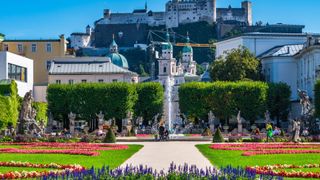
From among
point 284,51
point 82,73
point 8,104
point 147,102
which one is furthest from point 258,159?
point 82,73

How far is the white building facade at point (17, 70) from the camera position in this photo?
254 ft

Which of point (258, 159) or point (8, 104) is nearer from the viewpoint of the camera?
point (258, 159)

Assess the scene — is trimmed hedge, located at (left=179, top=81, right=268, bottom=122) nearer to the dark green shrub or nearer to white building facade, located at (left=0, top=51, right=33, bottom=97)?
the dark green shrub

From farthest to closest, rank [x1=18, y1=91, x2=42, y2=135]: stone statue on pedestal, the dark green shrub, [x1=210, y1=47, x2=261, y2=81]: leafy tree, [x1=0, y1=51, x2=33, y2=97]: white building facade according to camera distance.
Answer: [x1=210, y1=47, x2=261, y2=81]: leafy tree → the dark green shrub → [x1=0, y1=51, x2=33, y2=97]: white building facade → [x1=18, y1=91, x2=42, y2=135]: stone statue on pedestal

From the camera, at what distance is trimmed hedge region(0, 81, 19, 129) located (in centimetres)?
6588

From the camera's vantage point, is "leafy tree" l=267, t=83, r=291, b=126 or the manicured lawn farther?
"leafy tree" l=267, t=83, r=291, b=126

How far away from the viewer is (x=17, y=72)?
81.8 meters

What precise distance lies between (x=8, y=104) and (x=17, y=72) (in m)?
15.6

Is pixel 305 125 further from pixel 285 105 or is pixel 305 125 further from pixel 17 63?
pixel 17 63

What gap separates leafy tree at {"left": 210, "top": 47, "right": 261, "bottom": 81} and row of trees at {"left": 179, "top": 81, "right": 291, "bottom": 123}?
8.41 m

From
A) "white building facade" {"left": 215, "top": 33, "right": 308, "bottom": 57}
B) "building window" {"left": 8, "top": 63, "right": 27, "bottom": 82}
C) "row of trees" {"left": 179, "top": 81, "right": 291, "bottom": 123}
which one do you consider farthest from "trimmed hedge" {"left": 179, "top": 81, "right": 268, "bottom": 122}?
"white building facade" {"left": 215, "top": 33, "right": 308, "bottom": 57}

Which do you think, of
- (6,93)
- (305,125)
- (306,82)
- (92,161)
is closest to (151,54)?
(306,82)

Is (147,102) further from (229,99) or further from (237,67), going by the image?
(237,67)

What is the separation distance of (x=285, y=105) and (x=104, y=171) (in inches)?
2783
